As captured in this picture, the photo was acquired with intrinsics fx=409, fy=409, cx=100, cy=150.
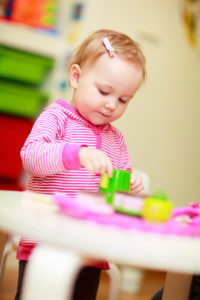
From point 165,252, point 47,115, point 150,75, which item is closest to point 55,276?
point 165,252

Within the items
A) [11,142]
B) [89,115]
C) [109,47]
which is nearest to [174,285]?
[89,115]

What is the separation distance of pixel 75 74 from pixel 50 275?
708 mm

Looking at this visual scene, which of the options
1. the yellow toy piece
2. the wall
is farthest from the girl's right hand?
the wall

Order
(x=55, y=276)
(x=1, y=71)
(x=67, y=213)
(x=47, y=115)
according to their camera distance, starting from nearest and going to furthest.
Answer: (x=55, y=276)
(x=67, y=213)
(x=47, y=115)
(x=1, y=71)

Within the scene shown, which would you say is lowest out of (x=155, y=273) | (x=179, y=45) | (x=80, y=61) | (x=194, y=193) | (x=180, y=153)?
(x=155, y=273)

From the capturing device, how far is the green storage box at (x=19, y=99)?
1.94 metres

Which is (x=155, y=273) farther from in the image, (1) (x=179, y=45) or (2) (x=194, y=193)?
(1) (x=179, y=45)

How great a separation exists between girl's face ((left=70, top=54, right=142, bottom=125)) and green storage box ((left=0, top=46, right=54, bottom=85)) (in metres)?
1.00

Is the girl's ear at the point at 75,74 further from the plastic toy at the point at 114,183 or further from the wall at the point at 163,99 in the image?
the wall at the point at 163,99

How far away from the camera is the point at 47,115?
95cm

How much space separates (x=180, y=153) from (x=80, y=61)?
1699mm

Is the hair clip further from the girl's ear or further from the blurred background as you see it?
the blurred background

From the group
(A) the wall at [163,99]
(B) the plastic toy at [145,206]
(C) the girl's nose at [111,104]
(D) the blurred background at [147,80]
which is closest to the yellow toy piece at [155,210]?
(B) the plastic toy at [145,206]

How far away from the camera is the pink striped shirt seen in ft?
2.54
